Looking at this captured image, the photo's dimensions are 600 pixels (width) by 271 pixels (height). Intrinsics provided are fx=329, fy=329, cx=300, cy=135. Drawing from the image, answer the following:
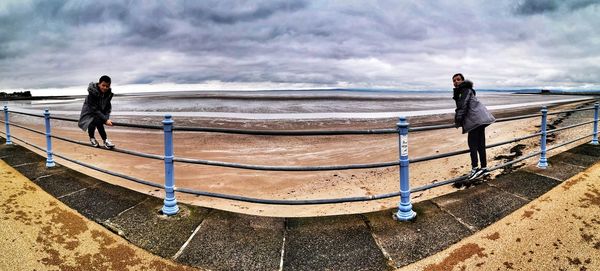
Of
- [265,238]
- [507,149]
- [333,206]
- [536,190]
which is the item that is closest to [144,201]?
[265,238]

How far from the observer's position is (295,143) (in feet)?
56.0

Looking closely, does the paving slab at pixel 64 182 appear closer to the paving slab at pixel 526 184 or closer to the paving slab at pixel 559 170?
the paving slab at pixel 526 184

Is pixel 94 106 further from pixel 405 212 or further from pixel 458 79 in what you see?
pixel 458 79

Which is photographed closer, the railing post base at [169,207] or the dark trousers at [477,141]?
the railing post base at [169,207]

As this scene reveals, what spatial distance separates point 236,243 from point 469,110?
386 cm

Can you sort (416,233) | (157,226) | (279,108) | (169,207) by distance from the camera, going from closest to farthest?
1. (416,233)
2. (157,226)
3. (169,207)
4. (279,108)

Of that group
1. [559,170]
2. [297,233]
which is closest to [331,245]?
[297,233]

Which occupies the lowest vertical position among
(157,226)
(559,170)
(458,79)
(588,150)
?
(157,226)

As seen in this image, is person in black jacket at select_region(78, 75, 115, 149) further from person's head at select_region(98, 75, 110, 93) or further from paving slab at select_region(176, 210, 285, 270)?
paving slab at select_region(176, 210, 285, 270)

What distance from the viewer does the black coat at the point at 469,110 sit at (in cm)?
478

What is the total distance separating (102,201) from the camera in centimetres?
403

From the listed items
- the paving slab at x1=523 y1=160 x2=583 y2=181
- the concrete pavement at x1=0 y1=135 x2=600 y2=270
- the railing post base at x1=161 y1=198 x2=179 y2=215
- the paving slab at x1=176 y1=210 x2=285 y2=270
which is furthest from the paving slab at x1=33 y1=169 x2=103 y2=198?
the paving slab at x1=523 y1=160 x2=583 y2=181

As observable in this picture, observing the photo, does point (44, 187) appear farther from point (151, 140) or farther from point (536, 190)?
point (151, 140)

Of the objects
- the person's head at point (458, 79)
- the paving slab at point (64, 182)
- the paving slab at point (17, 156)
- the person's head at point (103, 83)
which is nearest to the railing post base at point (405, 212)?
the person's head at point (458, 79)
